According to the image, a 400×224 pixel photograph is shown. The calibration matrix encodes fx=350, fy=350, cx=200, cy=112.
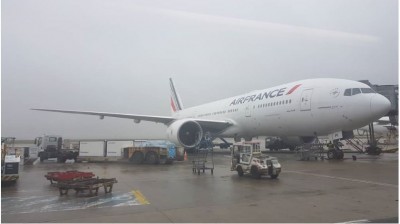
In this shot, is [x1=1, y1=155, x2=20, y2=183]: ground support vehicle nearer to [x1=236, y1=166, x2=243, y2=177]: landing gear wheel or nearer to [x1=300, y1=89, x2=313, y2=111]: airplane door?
[x1=236, y1=166, x2=243, y2=177]: landing gear wheel

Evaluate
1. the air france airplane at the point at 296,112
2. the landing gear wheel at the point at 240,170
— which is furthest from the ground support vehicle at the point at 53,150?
the landing gear wheel at the point at 240,170

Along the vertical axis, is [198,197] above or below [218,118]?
below

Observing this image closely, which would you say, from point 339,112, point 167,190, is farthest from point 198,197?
point 339,112

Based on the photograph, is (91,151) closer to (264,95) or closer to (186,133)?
(186,133)

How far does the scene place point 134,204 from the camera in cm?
712

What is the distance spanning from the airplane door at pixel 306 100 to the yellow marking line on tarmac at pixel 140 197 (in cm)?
1150

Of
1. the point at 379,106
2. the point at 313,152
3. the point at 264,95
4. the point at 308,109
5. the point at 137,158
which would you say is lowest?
the point at 137,158

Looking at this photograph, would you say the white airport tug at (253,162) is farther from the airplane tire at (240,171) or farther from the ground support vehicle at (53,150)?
the ground support vehicle at (53,150)

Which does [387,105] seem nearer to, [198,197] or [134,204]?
[198,197]

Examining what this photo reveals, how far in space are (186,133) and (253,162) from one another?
11.0 meters

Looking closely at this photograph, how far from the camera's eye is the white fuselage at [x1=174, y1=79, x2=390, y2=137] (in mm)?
16078

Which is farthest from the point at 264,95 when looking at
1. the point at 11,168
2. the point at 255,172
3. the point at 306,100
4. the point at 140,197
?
the point at 140,197

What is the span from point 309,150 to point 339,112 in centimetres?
323

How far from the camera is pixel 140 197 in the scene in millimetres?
7953
